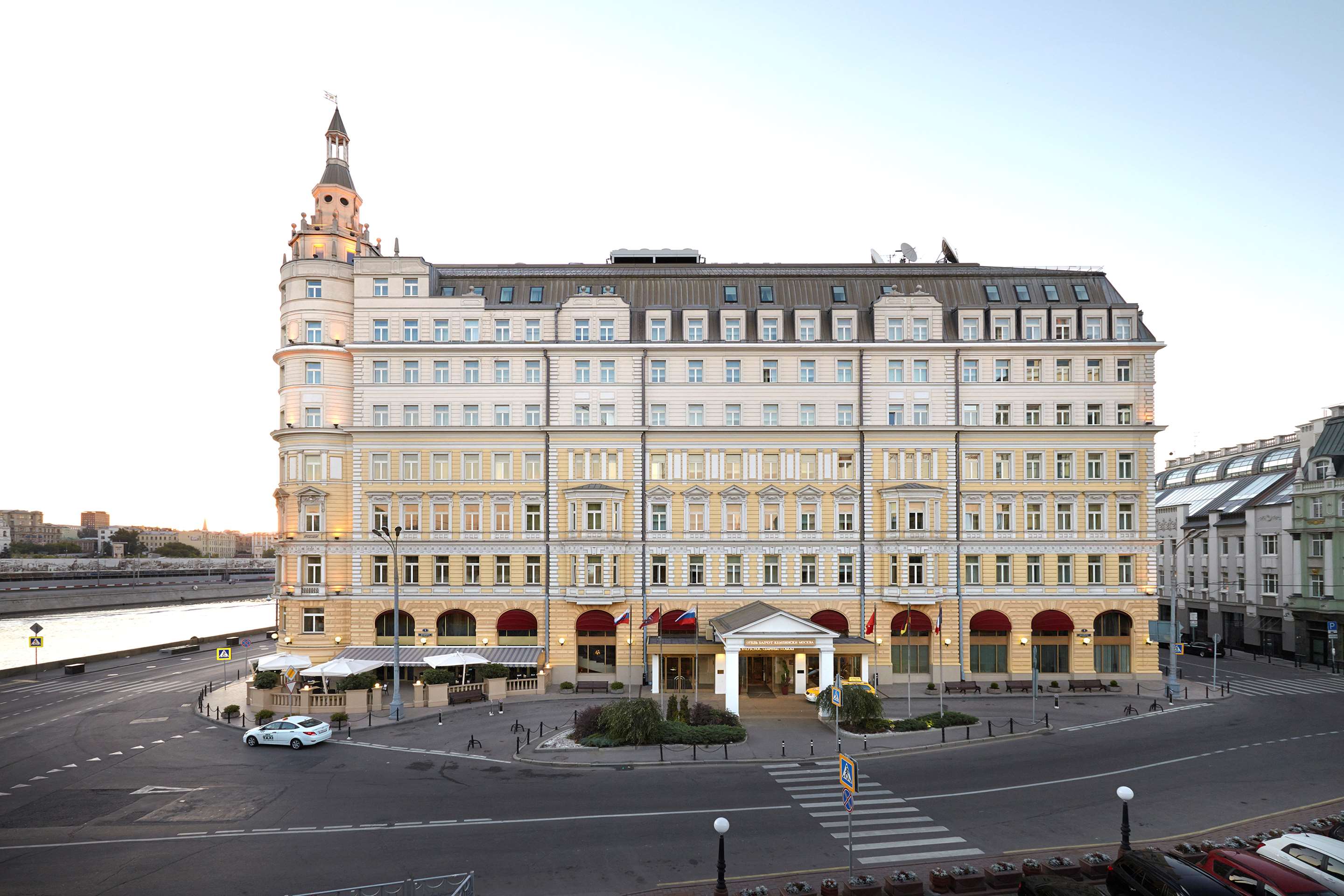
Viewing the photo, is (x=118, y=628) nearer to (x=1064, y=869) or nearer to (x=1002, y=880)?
(x=1002, y=880)

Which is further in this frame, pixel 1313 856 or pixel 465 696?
pixel 465 696

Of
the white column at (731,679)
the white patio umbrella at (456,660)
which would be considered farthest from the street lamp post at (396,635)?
the white column at (731,679)

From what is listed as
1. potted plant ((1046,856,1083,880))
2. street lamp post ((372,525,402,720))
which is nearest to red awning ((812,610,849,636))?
street lamp post ((372,525,402,720))

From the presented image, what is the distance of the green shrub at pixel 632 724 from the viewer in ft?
120

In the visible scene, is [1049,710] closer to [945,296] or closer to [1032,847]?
[1032,847]

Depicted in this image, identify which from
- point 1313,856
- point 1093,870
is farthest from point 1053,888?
point 1313,856

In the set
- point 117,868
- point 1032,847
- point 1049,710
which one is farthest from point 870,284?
point 117,868

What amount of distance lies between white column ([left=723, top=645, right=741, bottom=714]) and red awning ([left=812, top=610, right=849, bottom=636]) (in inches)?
441

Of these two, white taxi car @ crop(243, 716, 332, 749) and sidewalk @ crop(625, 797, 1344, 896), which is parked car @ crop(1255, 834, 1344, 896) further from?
white taxi car @ crop(243, 716, 332, 749)

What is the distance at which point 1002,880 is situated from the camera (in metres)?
20.2

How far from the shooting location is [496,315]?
55.5 metres

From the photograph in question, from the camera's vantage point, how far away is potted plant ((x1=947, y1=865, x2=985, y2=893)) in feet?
65.2

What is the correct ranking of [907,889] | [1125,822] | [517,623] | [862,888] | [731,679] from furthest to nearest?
1. [517,623]
2. [731,679]
3. [1125,822]
4. [907,889]
5. [862,888]

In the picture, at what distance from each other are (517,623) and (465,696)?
7679mm
